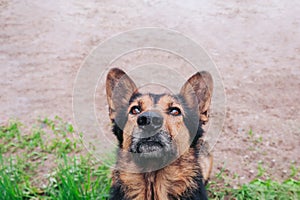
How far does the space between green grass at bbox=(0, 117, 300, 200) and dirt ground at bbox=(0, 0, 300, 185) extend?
201 millimetres

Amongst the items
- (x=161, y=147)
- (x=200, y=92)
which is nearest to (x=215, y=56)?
(x=200, y=92)

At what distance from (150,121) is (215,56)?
3.50 m

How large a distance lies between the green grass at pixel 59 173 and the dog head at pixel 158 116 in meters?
0.64

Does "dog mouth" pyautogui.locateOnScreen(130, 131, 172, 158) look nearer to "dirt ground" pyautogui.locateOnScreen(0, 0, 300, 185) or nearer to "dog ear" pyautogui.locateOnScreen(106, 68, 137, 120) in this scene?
"dog ear" pyautogui.locateOnScreen(106, 68, 137, 120)

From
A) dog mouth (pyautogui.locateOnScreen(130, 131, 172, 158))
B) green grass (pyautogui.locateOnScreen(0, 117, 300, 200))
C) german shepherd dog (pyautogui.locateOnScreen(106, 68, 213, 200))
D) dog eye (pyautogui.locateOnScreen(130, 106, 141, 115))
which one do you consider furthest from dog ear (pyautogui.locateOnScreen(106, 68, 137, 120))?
green grass (pyautogui.locateOnScreen(0, 117, 300, 200))

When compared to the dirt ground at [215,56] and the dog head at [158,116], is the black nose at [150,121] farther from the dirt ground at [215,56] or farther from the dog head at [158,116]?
the dirt ground at [215,56]

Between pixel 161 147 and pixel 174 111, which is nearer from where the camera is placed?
pixel 161 147

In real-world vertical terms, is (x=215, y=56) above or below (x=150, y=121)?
above

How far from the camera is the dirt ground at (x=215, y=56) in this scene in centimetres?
384

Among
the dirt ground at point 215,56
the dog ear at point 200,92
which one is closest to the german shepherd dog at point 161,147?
the dog ear at point 200,92

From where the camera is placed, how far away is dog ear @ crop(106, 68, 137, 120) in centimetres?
235

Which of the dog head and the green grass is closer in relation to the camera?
the dog head

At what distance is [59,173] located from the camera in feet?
9.33

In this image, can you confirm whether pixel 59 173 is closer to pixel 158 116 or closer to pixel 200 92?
pixel 158 116
